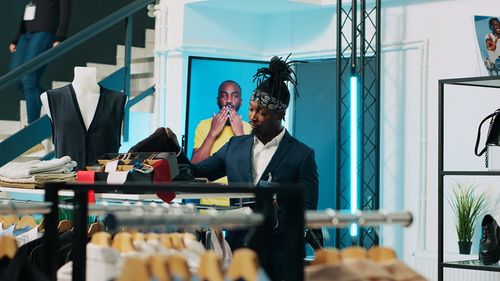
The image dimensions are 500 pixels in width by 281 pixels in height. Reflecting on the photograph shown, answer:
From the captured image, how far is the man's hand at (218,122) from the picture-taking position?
8.17 meters

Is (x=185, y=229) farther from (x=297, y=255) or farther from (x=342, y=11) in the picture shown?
(x=342, y=11)

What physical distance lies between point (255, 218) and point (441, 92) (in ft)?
11.6

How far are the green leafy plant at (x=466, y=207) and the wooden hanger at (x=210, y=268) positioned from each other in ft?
16.2

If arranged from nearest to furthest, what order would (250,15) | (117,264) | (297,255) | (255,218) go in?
(297,255)
(255,218)
(117,264)
(250,15)

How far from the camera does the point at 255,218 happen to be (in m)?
2.27

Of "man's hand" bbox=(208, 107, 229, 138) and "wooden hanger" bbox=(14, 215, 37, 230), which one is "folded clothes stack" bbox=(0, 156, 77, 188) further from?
A: "man's hand" bbox=(208, 107, 229, 138)

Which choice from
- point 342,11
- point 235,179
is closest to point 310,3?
point 342,11

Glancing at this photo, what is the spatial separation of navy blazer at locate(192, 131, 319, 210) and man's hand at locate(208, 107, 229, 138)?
304 cm

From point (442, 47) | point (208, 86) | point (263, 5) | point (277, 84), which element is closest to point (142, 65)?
point (208, 86)

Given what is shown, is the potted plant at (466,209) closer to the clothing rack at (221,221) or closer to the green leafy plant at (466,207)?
the green leafy plant at (466,207)

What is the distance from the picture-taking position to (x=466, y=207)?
697 centimetres

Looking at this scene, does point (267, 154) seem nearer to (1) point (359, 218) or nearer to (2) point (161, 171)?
(2) point (161, 171)

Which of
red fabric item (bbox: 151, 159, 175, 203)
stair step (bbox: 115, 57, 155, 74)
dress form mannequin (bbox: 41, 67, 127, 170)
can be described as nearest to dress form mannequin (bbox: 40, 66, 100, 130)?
dress form mannequin (bbox: 41, 67, 127, 170)

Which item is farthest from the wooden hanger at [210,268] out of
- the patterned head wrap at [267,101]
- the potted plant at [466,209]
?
the potted plant at [466,209]
